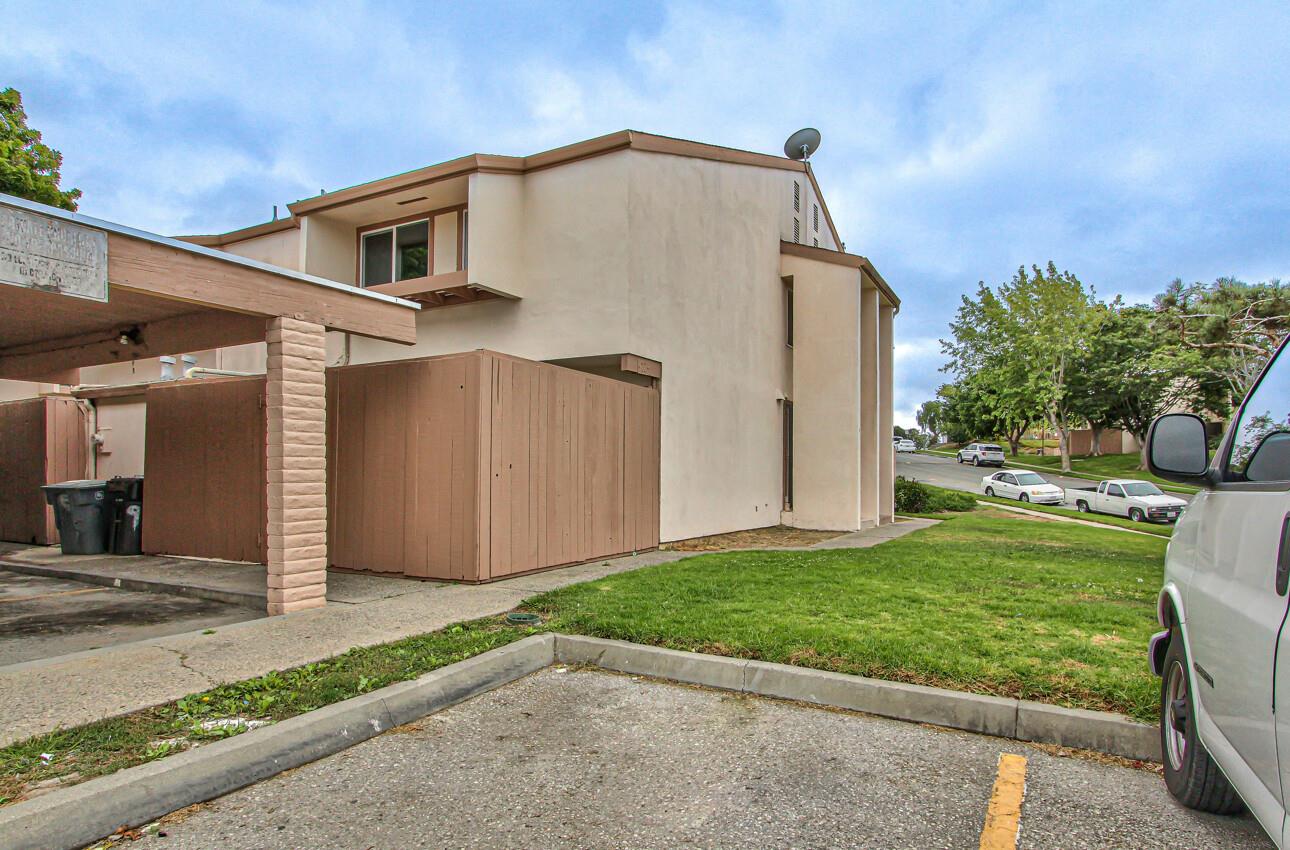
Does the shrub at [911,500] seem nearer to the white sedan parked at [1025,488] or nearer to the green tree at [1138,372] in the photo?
the white sedan parked at [1025,488]

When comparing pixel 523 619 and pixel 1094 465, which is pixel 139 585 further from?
pixel 1094 465

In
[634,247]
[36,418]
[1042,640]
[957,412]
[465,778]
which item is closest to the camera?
[465,778]

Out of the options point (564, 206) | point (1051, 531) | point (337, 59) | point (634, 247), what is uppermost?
point (337, 59)

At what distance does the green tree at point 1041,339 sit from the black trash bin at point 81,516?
44.8 meters

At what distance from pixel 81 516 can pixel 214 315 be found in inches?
224

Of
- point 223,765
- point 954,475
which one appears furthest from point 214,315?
point 954,475

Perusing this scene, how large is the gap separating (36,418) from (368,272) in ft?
20.3

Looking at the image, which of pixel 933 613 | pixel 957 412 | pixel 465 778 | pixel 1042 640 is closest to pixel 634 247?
pixel 933 613

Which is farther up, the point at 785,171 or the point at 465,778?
the point at 785,171

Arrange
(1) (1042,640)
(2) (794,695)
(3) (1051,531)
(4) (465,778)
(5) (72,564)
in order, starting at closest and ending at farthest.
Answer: (4) (465,778) < (2) (794,695) < (1) (1042,640) < (5) (72,564) < (3) (1051,531)

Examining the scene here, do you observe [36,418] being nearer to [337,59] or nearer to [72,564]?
[72,564]

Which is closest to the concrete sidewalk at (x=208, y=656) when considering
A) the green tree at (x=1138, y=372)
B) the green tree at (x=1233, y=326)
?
the green tree at (x=1233, y=326)

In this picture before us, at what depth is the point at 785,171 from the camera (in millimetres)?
15359

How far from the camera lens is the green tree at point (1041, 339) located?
41375mm
